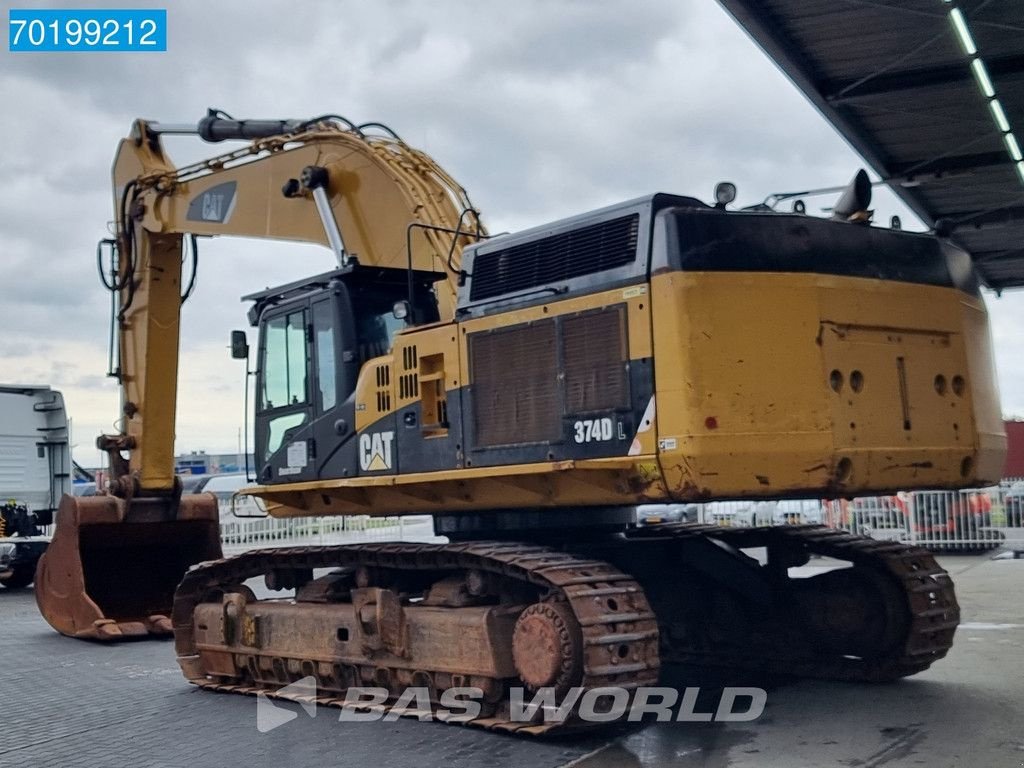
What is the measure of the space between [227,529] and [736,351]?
21864 mm

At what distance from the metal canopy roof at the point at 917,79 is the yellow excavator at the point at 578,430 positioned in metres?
5.07

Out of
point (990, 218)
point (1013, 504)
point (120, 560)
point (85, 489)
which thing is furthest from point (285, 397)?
point (85, 489)

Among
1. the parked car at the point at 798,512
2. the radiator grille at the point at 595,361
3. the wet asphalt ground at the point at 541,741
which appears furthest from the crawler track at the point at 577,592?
the parked car at the point at 798,512

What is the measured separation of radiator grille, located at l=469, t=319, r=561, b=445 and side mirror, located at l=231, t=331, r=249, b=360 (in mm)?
2435

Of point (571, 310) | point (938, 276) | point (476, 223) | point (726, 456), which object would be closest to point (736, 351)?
point (726, 456)

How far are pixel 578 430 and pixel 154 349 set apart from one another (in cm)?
726

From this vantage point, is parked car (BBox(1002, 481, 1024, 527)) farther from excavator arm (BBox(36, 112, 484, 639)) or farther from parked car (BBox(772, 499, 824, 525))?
excavator arm (BBox(36, 112, 484, 639))

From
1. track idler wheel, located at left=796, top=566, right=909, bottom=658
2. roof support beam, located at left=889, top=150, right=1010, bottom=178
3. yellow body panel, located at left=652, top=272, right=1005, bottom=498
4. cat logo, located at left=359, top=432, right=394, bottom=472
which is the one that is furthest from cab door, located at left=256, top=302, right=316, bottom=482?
roof support beam, located at left=889, top=150, right=1010, bottom=178

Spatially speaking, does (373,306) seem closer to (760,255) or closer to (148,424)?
(760,255)

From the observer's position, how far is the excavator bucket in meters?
12.8

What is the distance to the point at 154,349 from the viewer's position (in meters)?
13.4

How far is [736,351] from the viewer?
7.08m

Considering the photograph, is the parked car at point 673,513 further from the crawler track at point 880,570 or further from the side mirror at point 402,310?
the side mirror at point 402,310

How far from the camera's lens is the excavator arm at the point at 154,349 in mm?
11336
